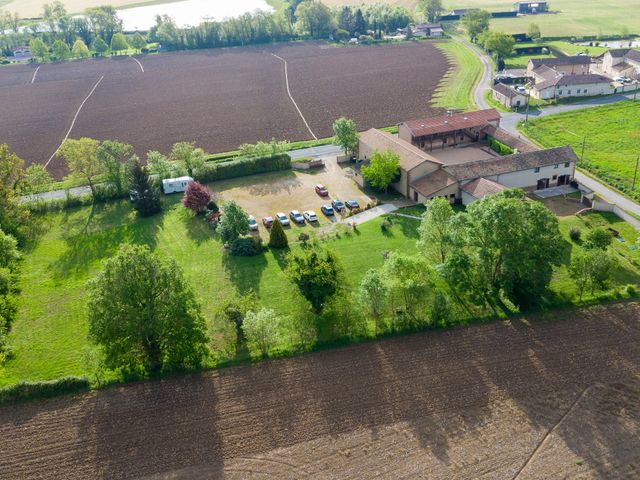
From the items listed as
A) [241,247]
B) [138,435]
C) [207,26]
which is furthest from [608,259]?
[207,26]

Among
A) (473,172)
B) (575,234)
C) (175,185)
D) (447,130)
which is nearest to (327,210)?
(473,172)

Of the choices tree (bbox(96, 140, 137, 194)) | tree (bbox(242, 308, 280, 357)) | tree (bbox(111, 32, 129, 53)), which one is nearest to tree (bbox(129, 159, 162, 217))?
tree (bbox(96, 140, 137, 194))

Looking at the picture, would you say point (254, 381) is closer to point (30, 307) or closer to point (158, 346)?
point (158, 346)

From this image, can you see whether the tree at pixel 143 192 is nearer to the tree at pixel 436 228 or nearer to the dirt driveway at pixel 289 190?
the dirt driveway at pixel 289 190

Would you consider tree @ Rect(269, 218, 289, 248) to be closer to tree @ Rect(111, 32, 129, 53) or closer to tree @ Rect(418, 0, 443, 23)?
tree @ Rect(111, 32, 129, 53)

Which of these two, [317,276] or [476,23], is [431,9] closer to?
[476,23]

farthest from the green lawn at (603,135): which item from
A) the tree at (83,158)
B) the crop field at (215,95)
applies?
the tree at (83,158)
